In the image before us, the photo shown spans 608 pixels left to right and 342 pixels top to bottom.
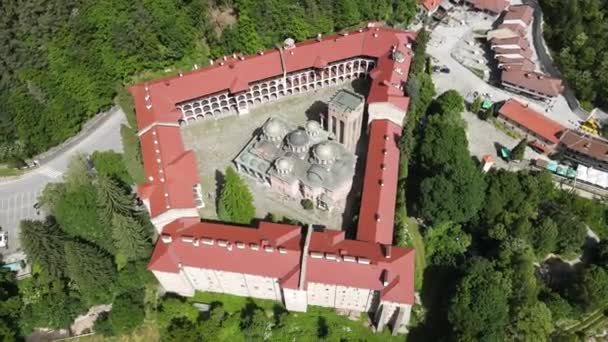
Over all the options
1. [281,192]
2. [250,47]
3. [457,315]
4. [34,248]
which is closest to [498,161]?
[457,315]

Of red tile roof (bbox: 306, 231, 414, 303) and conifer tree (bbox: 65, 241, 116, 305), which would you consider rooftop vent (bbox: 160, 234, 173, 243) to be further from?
red tile roof (bbox: 306, 231, 414, 303)

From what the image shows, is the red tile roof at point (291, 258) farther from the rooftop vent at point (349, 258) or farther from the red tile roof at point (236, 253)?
the rooftop vent at point (349, 258)

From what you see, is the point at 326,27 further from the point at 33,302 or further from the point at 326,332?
the point at 33,302

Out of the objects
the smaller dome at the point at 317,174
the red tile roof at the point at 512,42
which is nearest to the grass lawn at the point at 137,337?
the smaller dome at the point at 317,174

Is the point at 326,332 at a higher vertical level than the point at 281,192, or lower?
lower

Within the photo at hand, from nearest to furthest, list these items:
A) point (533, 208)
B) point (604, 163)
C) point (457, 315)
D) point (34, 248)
Result: point (457, 315)
point (34, 248)
point (533, 208)
point (604, 163)

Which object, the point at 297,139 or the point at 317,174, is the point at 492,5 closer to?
the point at 297,139
